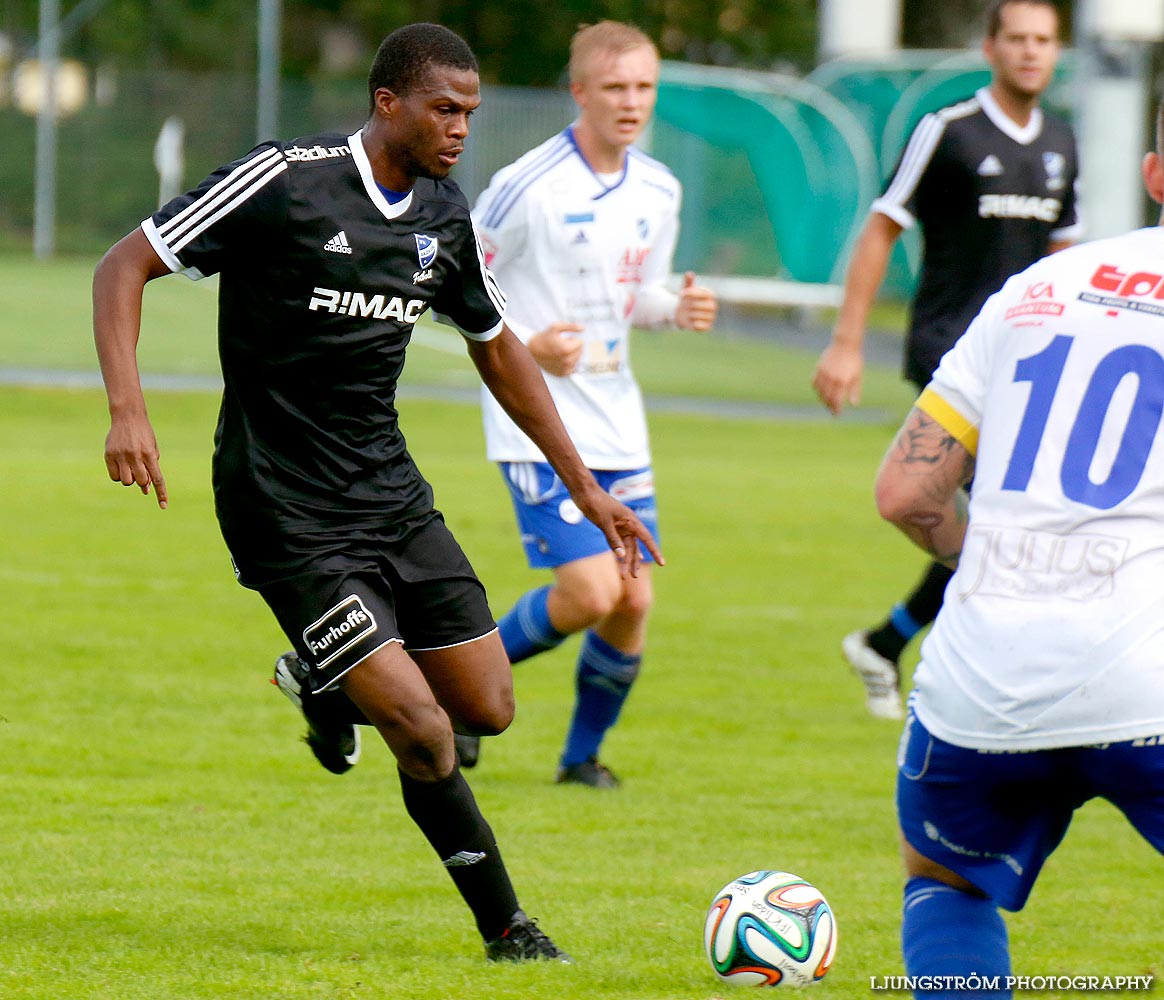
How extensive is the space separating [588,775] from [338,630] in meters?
2.34

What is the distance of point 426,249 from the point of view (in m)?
4.69

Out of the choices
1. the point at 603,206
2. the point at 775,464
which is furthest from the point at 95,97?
the point at 603,206

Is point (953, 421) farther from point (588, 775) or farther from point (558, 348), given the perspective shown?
point (588, 775)

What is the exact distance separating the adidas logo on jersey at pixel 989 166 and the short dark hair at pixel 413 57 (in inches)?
119

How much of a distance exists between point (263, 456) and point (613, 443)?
7.13 feet

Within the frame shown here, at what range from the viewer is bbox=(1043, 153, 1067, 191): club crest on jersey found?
722 cm

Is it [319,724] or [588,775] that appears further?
[588,775]

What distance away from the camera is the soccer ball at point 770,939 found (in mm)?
4477

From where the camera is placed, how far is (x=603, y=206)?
6633 mm

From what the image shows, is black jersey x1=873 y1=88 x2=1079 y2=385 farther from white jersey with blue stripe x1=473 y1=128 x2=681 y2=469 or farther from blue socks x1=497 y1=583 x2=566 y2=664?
blue socks x1=497 y1=583 x2=566 y2=664

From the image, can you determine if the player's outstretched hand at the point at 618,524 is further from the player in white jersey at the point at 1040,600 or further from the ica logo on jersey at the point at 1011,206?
the ica logo on jersey at the point at 1011,206

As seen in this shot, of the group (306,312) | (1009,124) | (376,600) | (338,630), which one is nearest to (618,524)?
(376,600)

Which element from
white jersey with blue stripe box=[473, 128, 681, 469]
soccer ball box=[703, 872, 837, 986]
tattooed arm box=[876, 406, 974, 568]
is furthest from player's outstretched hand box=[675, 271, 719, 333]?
tattooed arm box=[876, 406, 974, 568]

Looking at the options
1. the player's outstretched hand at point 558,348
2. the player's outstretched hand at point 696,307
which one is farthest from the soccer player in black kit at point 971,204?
the player's outstretched hand at point 558,348
